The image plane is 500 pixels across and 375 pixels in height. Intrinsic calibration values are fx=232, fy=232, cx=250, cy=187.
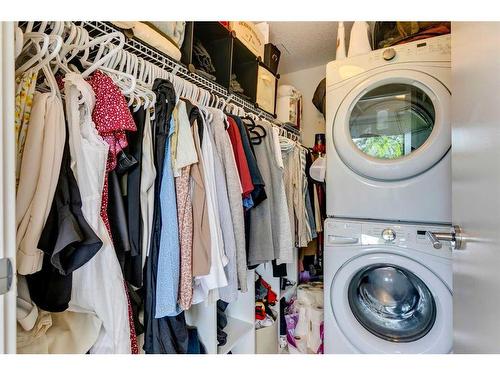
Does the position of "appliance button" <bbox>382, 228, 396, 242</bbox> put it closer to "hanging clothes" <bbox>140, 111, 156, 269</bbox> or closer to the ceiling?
"hanging clothes" <bbox>140, 111, 156, 269</bbox>

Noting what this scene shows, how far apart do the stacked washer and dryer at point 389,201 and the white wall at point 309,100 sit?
99 centimetres

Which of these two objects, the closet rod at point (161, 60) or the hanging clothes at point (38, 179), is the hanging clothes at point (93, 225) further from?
the closet rod at point (161, 60)

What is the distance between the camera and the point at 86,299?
56 centimetres

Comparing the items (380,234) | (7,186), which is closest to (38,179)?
(7,186)

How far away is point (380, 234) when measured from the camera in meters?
1.10

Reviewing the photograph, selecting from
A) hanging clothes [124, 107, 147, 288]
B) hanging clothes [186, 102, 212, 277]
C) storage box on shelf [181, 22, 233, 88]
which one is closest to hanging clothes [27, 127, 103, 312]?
hanging clothes [124, 107, 147, 288]

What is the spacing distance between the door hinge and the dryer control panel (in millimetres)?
1186

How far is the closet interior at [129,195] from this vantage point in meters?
0.48

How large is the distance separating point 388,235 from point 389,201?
162 mm

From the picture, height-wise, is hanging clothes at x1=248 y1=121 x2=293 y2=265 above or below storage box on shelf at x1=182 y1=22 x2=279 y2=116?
below

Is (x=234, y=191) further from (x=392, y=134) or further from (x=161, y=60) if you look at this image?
(x=392, y=134)

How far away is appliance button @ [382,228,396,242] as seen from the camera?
1.08 meters

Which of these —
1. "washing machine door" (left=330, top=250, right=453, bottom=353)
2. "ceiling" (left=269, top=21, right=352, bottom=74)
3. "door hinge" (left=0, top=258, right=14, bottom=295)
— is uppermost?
"ceiling" (left=269, top=21, right=352, bottom=74)
